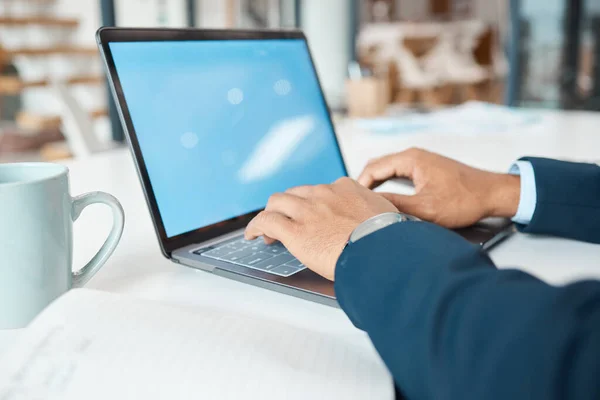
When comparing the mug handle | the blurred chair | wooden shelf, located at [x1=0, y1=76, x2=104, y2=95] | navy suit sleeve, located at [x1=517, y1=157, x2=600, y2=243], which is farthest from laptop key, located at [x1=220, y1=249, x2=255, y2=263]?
wooden shelf, located at [x1=0, y1=76, x2=104, y2=95]

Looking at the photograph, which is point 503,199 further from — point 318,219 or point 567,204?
point 318,219

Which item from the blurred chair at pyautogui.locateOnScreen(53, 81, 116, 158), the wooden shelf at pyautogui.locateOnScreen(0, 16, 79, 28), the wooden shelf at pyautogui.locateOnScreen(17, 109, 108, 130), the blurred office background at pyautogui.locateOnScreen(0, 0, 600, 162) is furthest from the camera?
the wooden shelf at pyautogui.locateOnScreen(0, 16, 79, 28)

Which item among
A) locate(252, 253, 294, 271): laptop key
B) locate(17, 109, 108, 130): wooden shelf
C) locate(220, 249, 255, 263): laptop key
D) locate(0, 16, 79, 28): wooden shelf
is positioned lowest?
locate(17, 109, 108, 130): wooden shelf

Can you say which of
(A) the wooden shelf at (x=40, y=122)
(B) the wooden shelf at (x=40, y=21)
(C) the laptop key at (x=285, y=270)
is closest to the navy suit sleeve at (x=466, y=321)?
(C) the laptop key at (x=285, y=270)

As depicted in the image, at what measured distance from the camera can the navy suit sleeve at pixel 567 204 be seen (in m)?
0.69

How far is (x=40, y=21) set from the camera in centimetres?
435

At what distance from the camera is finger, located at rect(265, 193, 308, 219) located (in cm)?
56

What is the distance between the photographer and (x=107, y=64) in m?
0.60

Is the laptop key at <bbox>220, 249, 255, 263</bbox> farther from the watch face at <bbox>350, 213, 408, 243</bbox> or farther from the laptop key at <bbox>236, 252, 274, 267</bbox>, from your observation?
the watch face at <bbox>350, 213, 408, 243</bbox>

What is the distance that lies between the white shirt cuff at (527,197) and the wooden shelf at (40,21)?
4.41 metres

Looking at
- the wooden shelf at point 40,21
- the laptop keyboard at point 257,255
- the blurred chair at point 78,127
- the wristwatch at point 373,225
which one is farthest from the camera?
the wooden shelf at point 40,21

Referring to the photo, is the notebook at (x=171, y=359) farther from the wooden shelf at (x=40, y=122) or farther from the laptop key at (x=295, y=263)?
the wooden shelf at (x=40, y=122)

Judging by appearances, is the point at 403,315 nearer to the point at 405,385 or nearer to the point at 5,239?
the point at 405,385

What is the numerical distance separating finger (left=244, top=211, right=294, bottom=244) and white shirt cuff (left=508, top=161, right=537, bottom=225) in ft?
1.08
